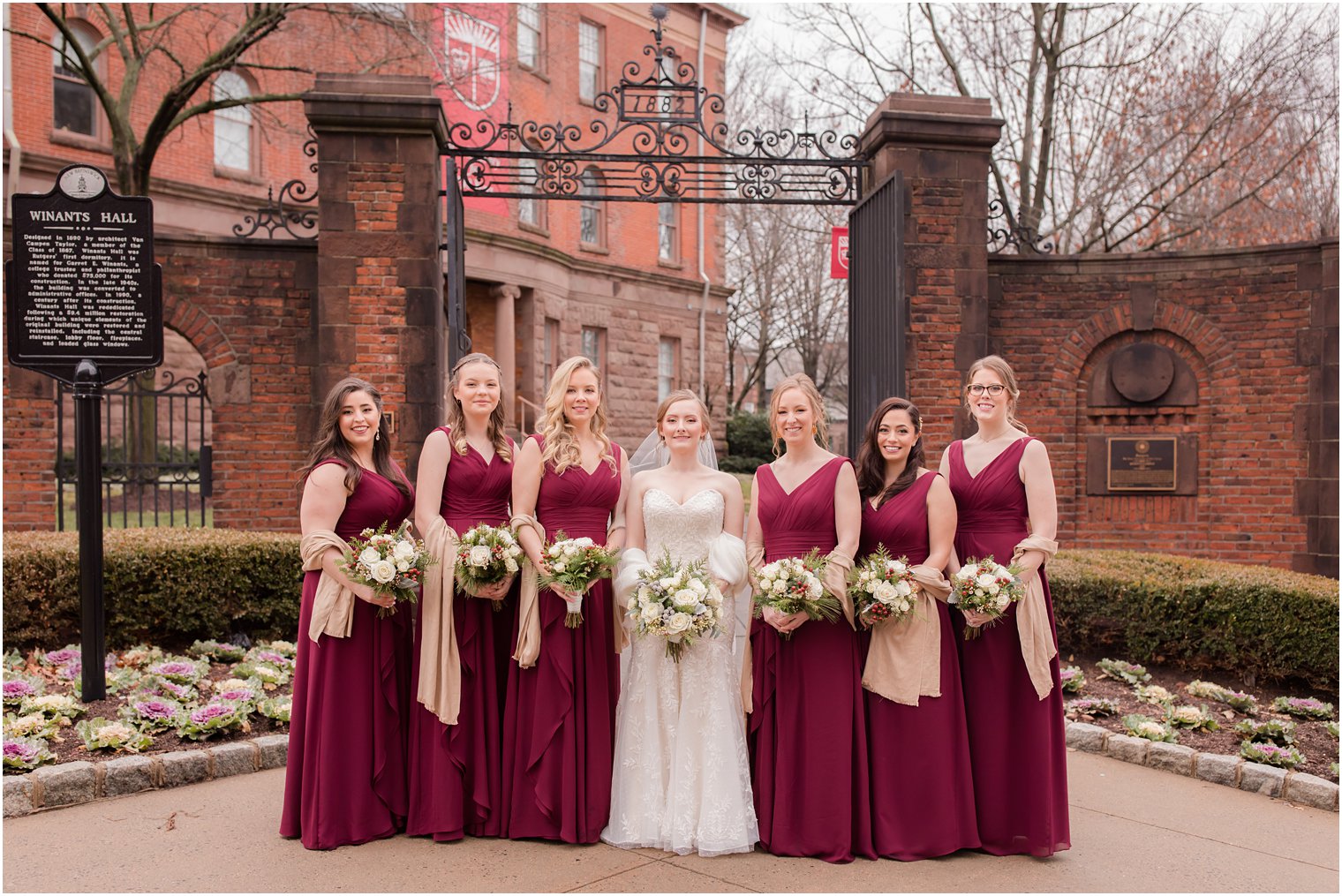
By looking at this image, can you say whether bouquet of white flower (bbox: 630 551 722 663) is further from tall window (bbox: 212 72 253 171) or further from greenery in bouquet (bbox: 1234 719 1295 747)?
tall window (bbox: 212 72 253 171)

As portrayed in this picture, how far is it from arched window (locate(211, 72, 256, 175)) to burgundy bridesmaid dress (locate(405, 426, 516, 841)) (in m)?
16.6

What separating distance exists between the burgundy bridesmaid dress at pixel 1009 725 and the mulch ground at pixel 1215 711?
6.69 feet

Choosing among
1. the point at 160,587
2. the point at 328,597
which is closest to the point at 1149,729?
the point at 328,597

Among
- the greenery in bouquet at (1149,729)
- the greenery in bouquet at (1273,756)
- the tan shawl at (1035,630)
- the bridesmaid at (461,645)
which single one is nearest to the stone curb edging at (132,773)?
the bridesmaid at (461,645)

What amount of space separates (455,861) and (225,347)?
22.1 ft

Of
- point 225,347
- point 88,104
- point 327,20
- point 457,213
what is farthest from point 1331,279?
point 88,104

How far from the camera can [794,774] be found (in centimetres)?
460

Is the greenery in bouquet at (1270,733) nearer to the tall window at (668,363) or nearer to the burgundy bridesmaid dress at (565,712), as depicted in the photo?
the burgundy bridesmaid dress at (565,712)

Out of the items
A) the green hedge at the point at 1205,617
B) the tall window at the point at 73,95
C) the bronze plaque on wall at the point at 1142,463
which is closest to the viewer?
the green hedge at the point at 1205,617

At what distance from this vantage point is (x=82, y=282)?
6.57 metres

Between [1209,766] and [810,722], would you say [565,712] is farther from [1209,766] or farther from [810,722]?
[1209,766]

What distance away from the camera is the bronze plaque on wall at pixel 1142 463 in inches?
409

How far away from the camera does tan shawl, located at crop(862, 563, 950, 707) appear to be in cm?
456

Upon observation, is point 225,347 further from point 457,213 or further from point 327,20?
point 327,20
